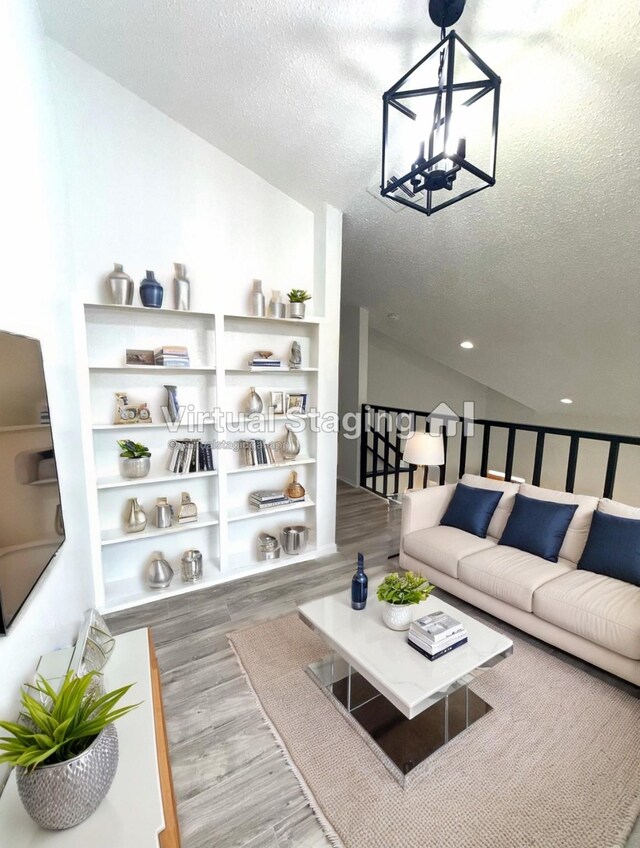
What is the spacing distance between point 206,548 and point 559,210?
3.44 metres

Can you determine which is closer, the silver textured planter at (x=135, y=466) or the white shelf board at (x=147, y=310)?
the white shelf board at (x=147, y=310)

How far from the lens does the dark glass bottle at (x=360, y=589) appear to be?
1893 millimetres

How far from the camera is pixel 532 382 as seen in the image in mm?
4555

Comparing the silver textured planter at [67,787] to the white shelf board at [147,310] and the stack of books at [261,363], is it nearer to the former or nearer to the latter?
the white shelf board at [147,310]

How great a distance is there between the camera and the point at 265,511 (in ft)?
9.95

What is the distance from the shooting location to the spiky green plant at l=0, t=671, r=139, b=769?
2.86 feet

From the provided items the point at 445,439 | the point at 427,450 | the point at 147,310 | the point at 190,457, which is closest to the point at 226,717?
the point at 190,457

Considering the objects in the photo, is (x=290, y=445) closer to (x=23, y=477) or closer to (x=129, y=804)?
(x=23, y=477)

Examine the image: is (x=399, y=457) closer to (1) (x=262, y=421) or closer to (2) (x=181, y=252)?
(1) (x=262, y=421)

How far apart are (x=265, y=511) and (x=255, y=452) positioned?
472mm

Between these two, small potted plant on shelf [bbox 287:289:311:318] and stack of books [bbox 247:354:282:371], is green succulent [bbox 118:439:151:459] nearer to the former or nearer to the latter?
stack of books [bbox 247:354:282:371]

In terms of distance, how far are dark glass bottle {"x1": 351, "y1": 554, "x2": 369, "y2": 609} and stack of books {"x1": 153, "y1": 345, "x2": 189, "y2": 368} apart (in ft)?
5.48

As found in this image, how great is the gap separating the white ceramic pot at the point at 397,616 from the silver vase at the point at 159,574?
1642mm

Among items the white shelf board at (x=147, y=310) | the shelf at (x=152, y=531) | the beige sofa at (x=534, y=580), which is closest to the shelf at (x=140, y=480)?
the shelf at (x=152, y=531)
